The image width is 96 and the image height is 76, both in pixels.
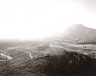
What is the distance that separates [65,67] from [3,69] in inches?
1007

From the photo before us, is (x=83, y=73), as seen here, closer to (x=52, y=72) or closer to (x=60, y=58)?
(x=60, y=58)

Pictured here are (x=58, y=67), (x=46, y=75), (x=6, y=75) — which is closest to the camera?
(x=6, y=75)

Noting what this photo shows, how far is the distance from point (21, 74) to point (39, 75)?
588 cm

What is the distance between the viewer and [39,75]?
35656 mm

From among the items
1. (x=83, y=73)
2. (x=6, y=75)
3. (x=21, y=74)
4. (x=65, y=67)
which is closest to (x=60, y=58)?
(x=65, y=67)

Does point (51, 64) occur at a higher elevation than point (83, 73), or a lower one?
higher

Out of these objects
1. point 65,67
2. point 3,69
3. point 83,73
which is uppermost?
point 3,69

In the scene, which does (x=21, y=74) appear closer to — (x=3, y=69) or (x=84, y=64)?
(x=3, y=69)

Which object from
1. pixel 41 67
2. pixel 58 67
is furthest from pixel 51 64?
pixel 41 67

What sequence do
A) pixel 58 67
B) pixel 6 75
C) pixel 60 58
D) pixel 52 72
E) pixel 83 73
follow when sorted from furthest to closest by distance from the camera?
pixel 60 58 → pixel 83 73 → pixel 58 67 → pixel 52 72 → pixel 6 75

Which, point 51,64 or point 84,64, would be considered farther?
point 84,64

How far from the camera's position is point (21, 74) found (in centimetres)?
3484

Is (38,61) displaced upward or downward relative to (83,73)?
upward

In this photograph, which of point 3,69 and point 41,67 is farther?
point 41,67
